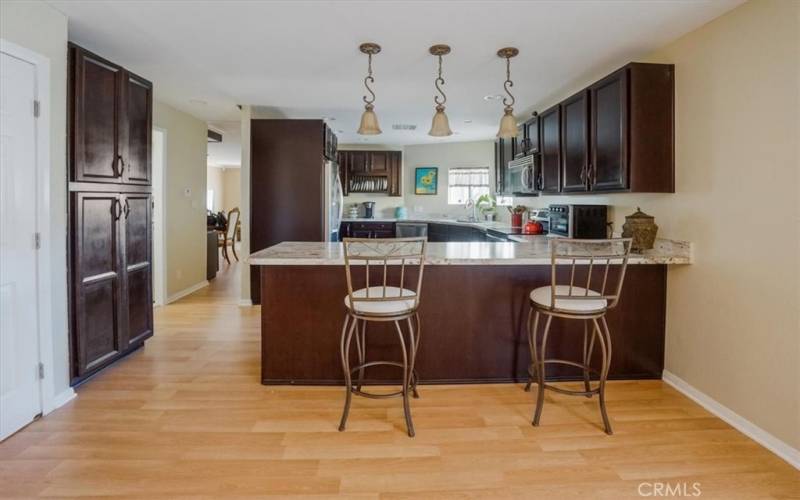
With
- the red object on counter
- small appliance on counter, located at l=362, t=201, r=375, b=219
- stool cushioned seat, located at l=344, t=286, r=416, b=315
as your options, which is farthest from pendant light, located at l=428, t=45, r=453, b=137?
small appliance on counter, located at l=362, t=201, r=375, b=219

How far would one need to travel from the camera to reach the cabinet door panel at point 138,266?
3283 millimetres

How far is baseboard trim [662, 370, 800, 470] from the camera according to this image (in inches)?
81.8

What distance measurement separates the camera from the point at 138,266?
3.43 metres

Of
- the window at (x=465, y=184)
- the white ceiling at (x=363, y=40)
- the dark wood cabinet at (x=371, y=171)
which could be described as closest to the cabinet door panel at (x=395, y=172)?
the dark wood cabinet at (x=371, y=171)

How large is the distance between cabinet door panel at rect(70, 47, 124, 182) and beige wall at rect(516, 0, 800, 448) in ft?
12.2

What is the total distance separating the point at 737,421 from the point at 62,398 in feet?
12.4

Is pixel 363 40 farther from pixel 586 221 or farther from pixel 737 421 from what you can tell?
pixel 737 421

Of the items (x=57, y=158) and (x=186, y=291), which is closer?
(x=57, y=158)

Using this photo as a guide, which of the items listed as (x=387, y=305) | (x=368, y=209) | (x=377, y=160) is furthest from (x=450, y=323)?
(x=377, y=160)

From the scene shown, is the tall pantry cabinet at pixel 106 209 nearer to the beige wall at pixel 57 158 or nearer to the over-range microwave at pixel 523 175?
the beige wall at pixel 57 158

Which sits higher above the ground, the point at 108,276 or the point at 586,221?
the point at 586,221

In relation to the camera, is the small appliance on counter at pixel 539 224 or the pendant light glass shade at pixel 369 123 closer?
the pendant light glass shade at pixel 369 123

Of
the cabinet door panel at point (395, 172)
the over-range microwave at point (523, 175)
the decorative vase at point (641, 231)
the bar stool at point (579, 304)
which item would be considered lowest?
the bar stool at point (579, 304)

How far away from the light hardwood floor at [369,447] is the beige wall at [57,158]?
39 cm
